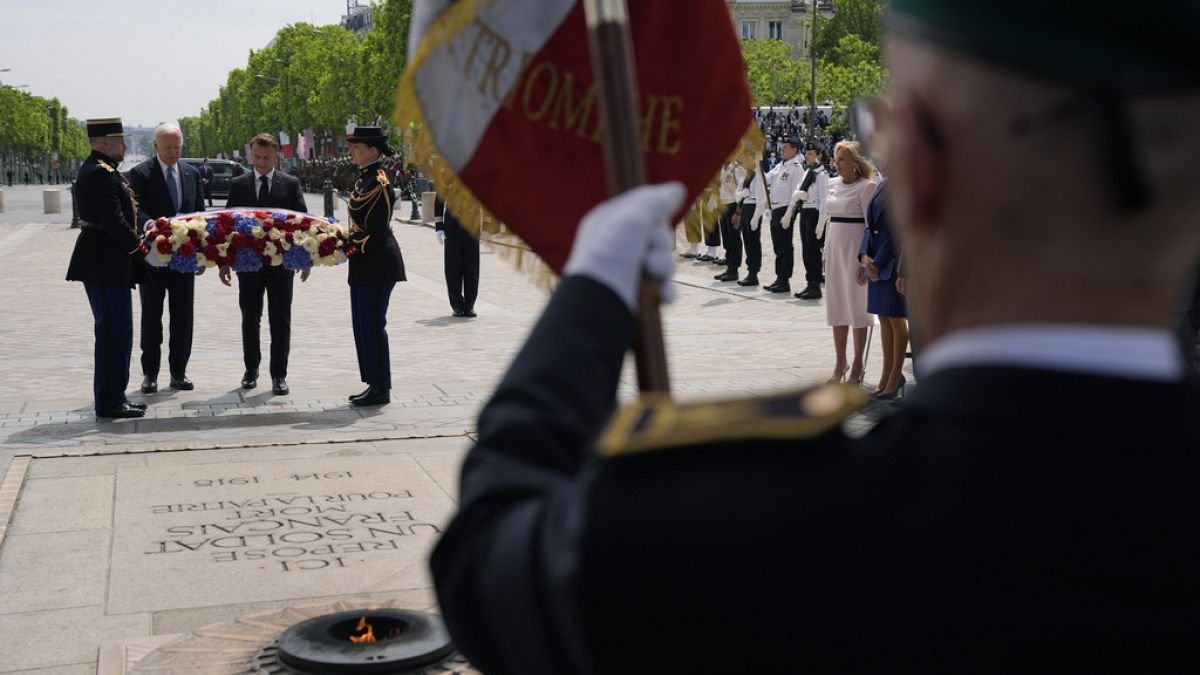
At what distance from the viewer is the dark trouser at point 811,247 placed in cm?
1647

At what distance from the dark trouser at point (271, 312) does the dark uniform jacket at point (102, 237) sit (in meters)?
1.08

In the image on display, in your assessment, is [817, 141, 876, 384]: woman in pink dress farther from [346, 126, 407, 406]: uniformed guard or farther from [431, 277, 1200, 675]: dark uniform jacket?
[431, 277, 1200, 675]: dark uniform jacket

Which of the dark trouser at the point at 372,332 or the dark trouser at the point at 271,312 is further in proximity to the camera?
the dark trouser at the point at 271,312

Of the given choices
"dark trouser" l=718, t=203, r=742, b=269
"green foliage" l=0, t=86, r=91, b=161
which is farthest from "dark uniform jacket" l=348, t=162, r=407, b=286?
"green foliage" l=0, t=86, r=91, b=161

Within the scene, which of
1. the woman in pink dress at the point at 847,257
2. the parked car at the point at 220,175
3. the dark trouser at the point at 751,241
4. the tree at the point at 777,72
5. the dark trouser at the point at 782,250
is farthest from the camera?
the tree at the point at 777,72

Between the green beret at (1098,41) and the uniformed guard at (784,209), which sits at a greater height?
the green beret at (1098,41)

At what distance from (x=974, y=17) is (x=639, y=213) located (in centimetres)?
41

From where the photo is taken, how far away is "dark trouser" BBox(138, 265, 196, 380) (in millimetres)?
9719

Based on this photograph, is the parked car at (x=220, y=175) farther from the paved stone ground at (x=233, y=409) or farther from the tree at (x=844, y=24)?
the tree at (x=844, y=24)

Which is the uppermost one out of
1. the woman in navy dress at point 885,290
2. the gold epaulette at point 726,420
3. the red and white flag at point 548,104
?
the red and white flag at point 548,104

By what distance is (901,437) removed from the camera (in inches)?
40.2

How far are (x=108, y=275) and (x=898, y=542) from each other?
28.0 ft

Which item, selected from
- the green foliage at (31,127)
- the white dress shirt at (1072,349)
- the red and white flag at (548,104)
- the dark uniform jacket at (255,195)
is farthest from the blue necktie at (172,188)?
the green foliage at (31,127)

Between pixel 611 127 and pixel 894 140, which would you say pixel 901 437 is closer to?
pixel 894 140
